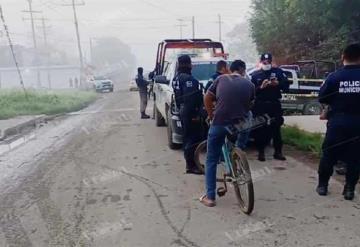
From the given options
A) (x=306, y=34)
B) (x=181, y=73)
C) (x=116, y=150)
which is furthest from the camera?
(x=306, y=34)

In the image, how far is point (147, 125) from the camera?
44.8 ft

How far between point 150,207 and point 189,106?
1.98 m

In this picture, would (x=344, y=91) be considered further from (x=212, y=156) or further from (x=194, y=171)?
(x=194, y=171)

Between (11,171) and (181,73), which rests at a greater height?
(181,73)

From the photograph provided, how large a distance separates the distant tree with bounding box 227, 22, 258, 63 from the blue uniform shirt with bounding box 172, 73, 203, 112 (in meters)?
67.7

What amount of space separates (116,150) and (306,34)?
17303 millimetres

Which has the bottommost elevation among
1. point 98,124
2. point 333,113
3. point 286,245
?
point 98,124

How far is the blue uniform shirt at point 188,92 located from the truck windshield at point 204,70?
299 cm

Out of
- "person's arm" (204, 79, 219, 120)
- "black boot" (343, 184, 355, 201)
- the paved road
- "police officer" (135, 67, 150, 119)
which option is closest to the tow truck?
Result: the paved road

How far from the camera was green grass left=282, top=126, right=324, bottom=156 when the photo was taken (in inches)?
345

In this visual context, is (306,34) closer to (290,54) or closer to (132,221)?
(290,54)

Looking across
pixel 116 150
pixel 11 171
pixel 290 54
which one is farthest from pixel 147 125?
pixel 290 54

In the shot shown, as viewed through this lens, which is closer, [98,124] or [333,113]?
[333,113]

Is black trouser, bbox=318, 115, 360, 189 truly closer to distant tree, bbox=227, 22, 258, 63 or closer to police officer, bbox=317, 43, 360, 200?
police officer, bbox=317, 43, 360, 200
